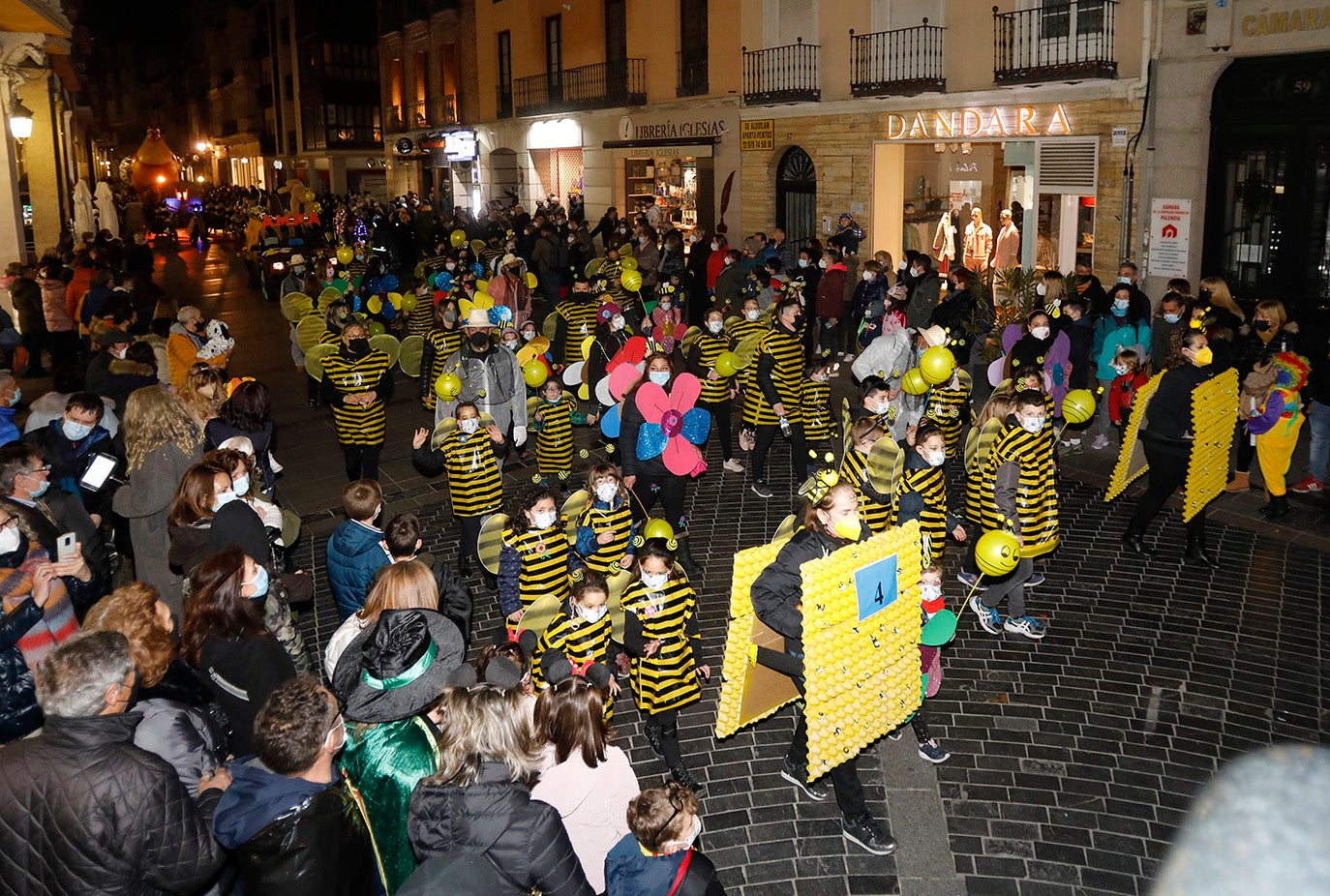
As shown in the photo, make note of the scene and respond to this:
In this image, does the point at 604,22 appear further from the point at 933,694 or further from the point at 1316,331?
the point at 933,694

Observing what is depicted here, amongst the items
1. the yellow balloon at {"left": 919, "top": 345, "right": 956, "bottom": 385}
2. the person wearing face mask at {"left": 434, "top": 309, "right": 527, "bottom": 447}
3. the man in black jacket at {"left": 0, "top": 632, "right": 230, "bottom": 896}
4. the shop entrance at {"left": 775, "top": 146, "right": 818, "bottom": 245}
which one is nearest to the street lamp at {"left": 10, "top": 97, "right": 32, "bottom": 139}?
the person wearing face mask at {"left": 434, "top": 309, "right": 527, "bottom": 447}

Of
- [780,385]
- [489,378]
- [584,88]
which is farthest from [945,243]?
[584,88]

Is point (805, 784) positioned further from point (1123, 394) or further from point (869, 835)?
point (1123, 394)

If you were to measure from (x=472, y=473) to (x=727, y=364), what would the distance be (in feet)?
9.07

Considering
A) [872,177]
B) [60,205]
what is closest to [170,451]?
[872,177]

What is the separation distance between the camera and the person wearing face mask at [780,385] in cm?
935

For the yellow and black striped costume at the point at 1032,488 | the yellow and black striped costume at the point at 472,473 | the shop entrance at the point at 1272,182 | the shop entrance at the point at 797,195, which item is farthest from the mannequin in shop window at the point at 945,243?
the yellow and black striped costume at the point at 472,473

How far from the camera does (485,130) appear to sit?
3581 cm

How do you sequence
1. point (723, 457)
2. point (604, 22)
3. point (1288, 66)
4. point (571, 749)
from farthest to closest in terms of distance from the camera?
point (604, 22)
point (1288, 66)
point (723, 457)
point (571, 749)

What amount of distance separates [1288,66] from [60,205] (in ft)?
73.9

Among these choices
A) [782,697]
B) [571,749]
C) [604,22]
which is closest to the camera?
[571,749]

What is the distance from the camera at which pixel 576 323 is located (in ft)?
40.3

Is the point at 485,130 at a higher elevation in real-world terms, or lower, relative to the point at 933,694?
higher

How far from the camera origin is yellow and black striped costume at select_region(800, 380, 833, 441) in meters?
9.80
